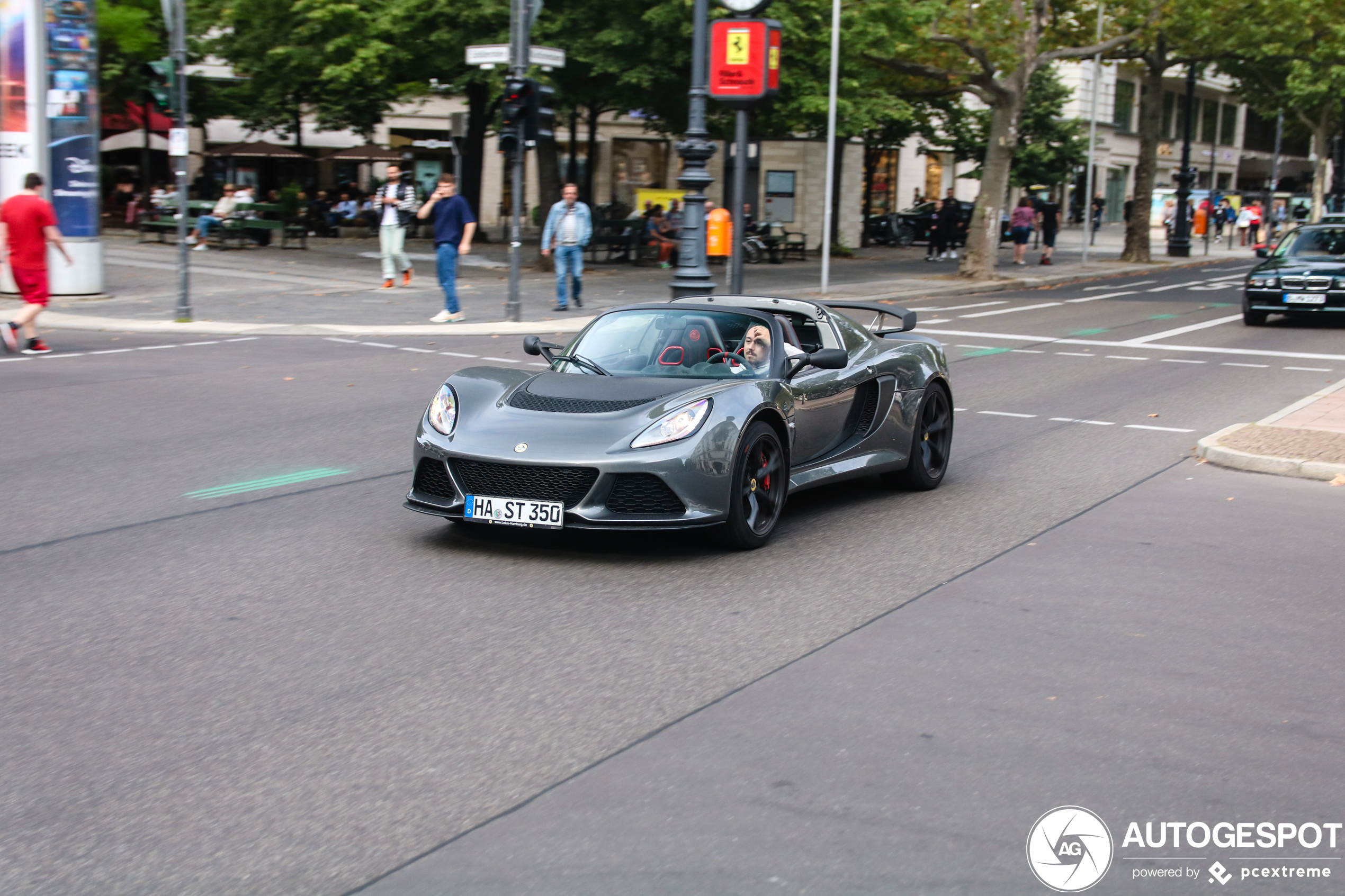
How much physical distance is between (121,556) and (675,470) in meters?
2.66

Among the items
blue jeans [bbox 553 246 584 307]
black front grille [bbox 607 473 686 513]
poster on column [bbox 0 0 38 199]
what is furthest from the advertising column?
black front grille [bbox 607 473 686 513]

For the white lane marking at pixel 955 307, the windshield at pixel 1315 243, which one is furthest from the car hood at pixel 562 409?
the windshield at pixel 1315 243

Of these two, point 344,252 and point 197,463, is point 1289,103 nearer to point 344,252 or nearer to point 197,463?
point 344,252

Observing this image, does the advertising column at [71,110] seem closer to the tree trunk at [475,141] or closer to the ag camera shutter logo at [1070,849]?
the tree trunk at [475,141]

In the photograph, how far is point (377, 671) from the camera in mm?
4832

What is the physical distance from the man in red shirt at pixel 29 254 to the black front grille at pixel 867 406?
1063cm

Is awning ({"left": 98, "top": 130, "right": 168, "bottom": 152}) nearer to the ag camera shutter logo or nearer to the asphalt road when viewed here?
the asphalt road

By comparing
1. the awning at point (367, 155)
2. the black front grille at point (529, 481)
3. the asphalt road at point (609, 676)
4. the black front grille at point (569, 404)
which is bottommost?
the asphalt road at point (609, 676)

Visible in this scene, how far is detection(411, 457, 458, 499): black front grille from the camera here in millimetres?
6520

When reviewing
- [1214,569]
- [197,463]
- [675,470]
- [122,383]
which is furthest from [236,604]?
[122,383]

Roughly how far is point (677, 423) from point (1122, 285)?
28260 mm

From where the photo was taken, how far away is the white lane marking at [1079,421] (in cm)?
1165

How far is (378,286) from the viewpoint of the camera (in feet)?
80.6

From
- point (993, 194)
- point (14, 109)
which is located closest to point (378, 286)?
point (14, 109)
